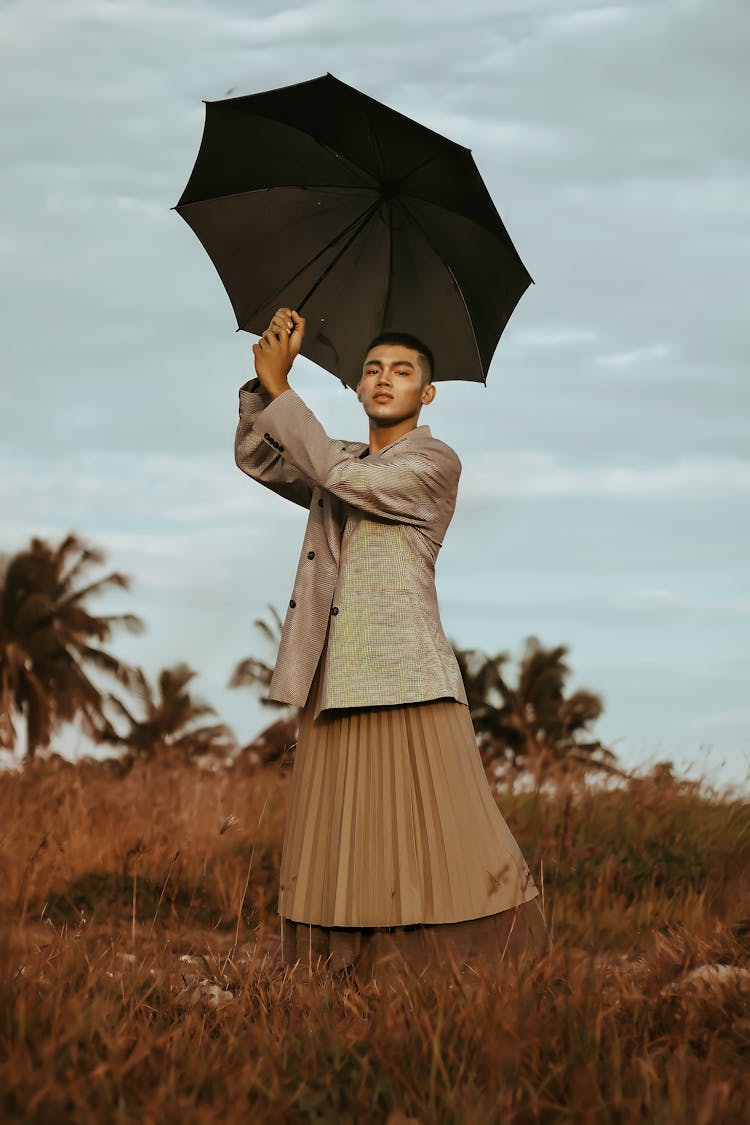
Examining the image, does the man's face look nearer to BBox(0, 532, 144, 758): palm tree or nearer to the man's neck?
the man's neck

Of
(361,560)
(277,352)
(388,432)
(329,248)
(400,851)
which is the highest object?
(329,248)

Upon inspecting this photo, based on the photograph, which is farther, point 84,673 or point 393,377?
point 84,673

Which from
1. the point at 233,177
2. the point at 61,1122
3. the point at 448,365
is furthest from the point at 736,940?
the point at 233,177

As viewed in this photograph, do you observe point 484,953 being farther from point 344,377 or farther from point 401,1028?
point 344,377

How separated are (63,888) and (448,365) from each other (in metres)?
4.69

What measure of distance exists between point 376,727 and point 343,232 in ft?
6.23

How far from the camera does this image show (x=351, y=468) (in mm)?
4254

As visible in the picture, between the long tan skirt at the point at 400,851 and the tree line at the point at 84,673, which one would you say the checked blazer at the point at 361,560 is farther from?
the tree line at the point at 84,673

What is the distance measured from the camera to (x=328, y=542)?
458 centimetres

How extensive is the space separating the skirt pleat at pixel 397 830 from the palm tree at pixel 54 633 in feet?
78.4

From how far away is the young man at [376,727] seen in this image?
4.30 meters

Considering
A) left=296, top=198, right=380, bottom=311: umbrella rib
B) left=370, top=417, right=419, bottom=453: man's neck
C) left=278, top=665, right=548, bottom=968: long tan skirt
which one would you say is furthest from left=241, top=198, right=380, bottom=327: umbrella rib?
left=278, top=665, right=548, bottom=968: long tan skirt

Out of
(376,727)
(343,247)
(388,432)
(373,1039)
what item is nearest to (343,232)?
(343,247)

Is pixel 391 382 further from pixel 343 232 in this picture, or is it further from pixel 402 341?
pixel 343 232
